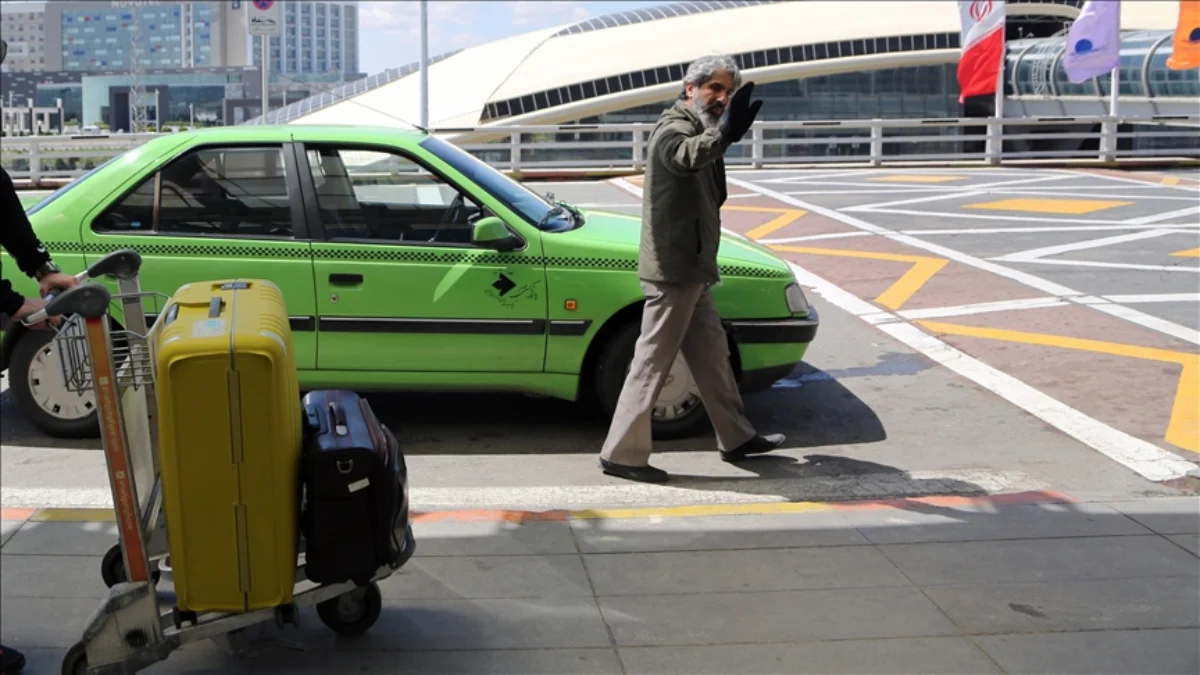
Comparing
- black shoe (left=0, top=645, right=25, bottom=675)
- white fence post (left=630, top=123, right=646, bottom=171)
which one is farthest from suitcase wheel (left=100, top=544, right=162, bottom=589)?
white fence post (left=630, top=123, right=646, bottom=171)

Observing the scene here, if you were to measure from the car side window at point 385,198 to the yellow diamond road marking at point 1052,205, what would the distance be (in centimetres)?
1061

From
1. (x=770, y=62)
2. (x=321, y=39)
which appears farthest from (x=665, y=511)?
(x=321, y=39)

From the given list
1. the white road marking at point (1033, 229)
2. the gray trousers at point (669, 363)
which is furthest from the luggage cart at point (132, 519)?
the white road marking at point (1033, 229)

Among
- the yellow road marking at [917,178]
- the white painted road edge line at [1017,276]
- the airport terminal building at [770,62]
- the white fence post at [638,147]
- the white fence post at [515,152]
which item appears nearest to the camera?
the white painted road edge line at [1017,276]

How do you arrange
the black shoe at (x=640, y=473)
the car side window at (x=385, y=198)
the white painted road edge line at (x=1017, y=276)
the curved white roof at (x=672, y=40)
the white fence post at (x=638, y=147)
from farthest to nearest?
the curved white roof at (x=672, y=40)
the white fence post at (x=638, y=147)
the white painted road edge line at (x=1017, y=276)
the car side window at (x=385, y=198)
the black shoe at (x=640, y=473)

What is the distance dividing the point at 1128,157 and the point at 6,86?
1485 inches

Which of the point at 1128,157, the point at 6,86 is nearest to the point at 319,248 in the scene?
the point at 1128,157

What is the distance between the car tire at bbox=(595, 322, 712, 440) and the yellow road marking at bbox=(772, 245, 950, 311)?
3890 millimetres

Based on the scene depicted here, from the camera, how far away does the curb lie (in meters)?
5.50

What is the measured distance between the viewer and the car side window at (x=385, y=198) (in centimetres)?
668

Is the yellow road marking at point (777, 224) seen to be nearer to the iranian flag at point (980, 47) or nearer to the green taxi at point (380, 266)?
the green taxi at point (380, 266)

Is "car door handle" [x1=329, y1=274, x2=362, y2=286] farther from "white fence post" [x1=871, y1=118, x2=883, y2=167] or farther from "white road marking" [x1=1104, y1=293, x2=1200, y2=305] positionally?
"white fence post" [x1=871, y1=118, x2=883, y2=167]

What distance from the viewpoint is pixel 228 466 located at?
11.7 feet

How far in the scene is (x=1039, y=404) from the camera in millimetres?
7547
